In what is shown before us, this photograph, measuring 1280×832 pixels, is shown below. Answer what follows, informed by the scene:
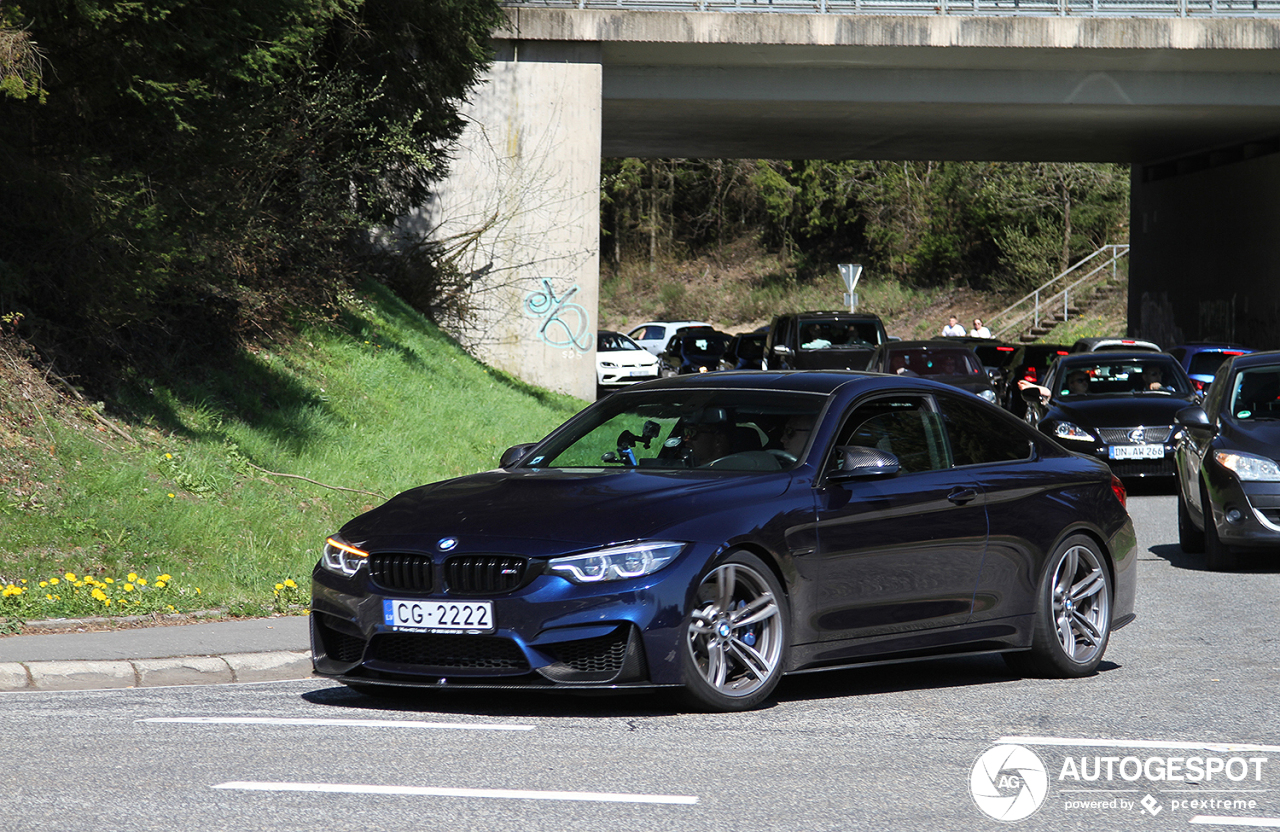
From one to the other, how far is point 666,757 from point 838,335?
80.0 feet

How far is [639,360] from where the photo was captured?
140ft

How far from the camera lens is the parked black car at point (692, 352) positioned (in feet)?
149

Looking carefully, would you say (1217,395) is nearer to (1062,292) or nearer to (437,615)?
(437,615)

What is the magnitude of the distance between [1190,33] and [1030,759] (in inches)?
1039

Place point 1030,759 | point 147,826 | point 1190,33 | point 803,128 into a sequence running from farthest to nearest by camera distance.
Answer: point 803,128, point 1190,33, point 1030,759, point 147,826

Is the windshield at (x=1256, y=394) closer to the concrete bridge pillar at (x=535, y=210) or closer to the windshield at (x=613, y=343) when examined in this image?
the concrete bridge pillar at (x=535, y=210)

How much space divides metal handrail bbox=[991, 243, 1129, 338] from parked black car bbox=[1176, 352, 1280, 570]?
47763 mm

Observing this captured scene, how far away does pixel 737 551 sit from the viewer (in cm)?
653

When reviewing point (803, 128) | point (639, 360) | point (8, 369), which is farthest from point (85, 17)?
point (639, 360)

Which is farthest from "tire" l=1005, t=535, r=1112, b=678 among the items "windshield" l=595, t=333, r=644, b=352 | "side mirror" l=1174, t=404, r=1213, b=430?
"windshield" l=595, t=333, r=644, b=352

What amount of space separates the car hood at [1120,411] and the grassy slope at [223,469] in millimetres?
6548

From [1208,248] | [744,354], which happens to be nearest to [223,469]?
[744,354]

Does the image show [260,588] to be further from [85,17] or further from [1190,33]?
[1190,33]

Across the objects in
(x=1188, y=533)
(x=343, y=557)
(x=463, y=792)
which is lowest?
(x=1188, y=533)
